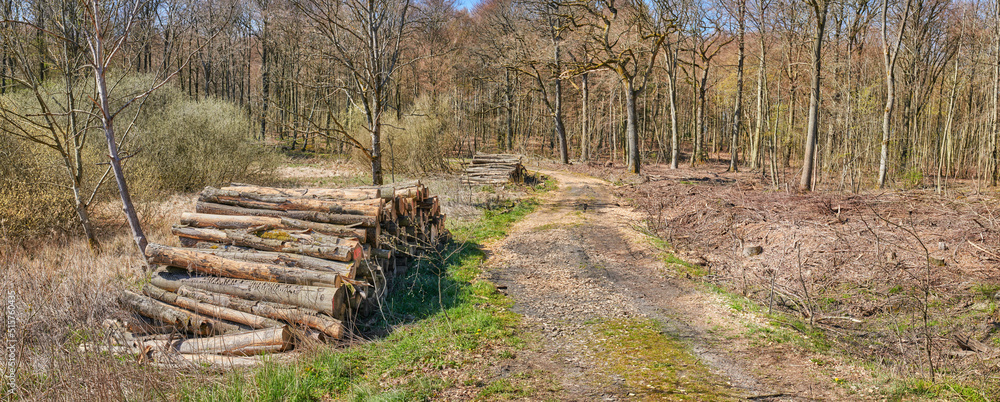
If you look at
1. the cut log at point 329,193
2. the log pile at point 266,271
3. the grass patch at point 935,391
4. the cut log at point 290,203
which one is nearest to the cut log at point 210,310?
the log pile at point 266,271

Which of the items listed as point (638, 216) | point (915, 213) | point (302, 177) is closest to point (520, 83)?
point (302, 177)

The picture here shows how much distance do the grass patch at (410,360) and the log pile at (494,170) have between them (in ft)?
37.6

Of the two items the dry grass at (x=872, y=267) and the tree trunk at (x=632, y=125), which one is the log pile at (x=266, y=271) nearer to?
the dry grass at (x=872, y=267)

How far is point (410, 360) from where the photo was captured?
5.34m

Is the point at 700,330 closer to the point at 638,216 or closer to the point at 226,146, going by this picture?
the point at 638,216

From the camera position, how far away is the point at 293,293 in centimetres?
640

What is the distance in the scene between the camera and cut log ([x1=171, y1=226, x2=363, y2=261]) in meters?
6.86

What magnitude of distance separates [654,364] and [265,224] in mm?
5542

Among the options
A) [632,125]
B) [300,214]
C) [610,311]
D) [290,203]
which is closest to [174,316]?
[300,214]

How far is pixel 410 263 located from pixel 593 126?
90.2 ft

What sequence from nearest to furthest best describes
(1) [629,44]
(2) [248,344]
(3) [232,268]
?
(2) [248,344]
(3) [232,268]
(1) [629,44]

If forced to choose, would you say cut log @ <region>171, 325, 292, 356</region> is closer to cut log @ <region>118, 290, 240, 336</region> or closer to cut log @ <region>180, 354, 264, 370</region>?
cut log @ <region>180, 354, 264, 370</region>

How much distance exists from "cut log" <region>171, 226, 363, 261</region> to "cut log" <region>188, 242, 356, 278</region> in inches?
2.9

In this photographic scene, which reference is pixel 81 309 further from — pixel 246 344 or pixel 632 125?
pixel 632 125
